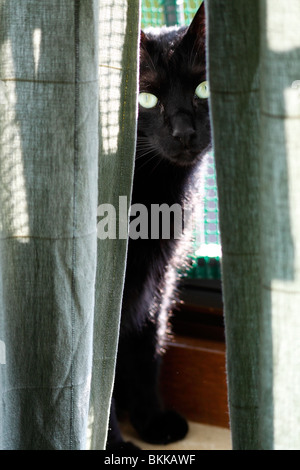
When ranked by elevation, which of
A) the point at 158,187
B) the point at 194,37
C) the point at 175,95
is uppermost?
the point at 194,37

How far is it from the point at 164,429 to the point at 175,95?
2.49 feet

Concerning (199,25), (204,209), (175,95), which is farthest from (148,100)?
(204,209)

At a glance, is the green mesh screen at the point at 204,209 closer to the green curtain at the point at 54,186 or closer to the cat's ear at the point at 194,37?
the cat's ear at the point at 194,37

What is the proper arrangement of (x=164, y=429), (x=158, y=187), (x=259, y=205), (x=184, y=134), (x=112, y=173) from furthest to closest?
(x=164, y=429), (x=158, y=187), (x=184, y=134), (x=112, y=173), (x=259, y=205)

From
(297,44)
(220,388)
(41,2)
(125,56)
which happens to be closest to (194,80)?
(125,56)

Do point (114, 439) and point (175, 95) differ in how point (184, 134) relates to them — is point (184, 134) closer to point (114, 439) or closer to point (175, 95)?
point (175, 95)

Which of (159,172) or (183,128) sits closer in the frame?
(183,128)

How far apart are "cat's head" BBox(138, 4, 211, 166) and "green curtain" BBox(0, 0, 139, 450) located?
1.17 ft

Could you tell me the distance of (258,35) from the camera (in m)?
0.56

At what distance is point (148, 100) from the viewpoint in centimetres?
114

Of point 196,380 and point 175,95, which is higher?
point 175,95

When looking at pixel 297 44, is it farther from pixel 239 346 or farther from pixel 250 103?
pixel 239 346

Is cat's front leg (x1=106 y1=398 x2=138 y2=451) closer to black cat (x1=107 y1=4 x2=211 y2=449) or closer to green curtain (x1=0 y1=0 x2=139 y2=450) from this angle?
black cat (x1=107 y1=4 x2=211 y2=449)

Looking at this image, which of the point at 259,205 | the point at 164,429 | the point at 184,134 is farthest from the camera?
the point at 164,429
